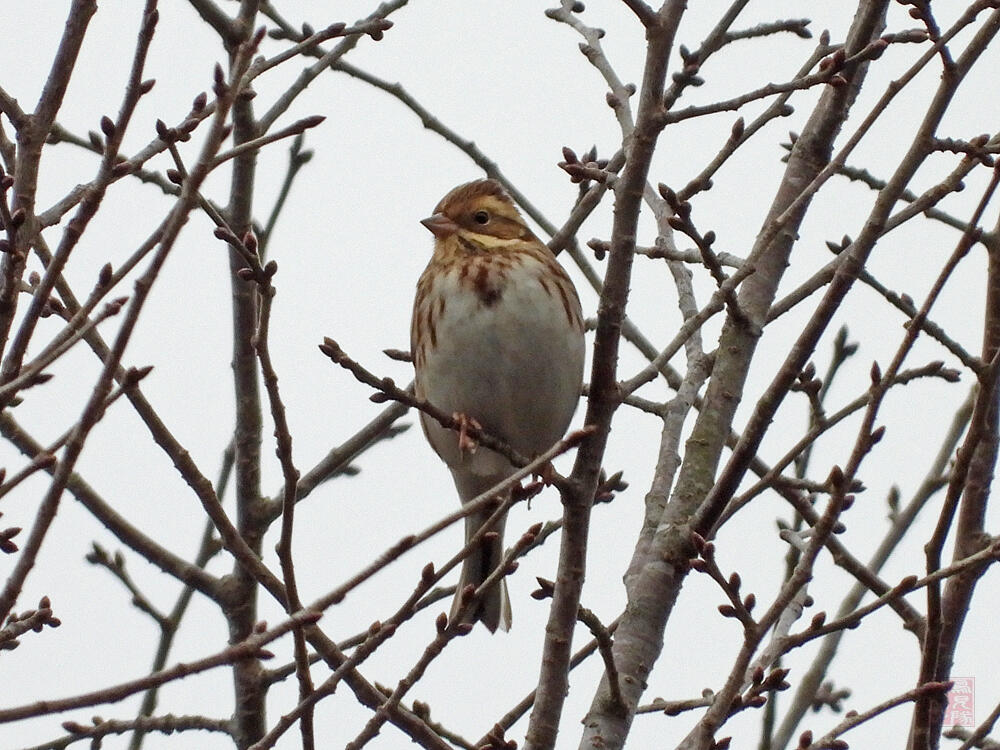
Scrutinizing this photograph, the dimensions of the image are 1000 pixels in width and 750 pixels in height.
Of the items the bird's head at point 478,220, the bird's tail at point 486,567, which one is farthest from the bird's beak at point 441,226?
the bird's tail at point 486,567

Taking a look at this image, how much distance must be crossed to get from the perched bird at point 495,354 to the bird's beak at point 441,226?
0.45 feet

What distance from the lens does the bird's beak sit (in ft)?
19.9

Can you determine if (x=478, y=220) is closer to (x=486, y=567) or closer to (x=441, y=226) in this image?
(x=441, y=226)

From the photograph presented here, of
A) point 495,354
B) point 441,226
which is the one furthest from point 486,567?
point 441,226

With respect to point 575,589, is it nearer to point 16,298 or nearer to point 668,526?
point 668,526

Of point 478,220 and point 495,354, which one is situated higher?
point 478,220

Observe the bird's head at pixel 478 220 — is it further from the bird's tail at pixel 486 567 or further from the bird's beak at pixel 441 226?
the bird's tail at pixel 486 567

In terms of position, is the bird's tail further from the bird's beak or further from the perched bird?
the bird's beak

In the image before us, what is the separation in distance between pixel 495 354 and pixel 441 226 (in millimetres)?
851

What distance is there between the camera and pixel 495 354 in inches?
213

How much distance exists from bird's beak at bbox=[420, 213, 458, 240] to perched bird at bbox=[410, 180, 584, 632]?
136mm

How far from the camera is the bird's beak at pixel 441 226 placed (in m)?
6.05

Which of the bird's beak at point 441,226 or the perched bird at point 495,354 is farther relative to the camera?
the bird's beak at point 441,226

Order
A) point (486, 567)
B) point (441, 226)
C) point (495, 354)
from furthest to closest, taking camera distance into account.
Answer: point (441, 226), point (486, 567), point (495, 354)
